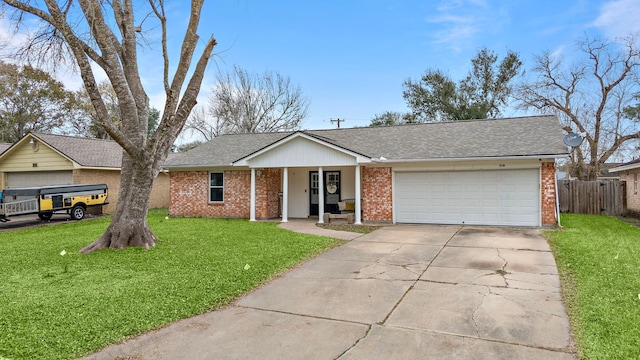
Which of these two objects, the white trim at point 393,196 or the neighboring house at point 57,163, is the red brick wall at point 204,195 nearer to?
the neighboring house at point 57,163

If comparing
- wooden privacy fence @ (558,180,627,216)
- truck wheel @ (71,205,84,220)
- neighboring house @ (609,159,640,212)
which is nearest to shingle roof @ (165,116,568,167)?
truck wheel @ (71,205,84,220)

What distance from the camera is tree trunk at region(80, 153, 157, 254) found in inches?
349

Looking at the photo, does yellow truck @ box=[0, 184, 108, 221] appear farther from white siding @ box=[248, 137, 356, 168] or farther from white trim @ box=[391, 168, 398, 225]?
white trim @ box=[391, 168, 398, 225]

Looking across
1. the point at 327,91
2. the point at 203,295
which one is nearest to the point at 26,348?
the point at 203,295

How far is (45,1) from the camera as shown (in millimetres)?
8133

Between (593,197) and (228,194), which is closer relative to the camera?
(228,194)

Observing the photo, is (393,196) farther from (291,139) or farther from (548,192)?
(548,192)

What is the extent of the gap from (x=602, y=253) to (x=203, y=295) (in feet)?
25.6

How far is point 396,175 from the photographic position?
1355 centimetres

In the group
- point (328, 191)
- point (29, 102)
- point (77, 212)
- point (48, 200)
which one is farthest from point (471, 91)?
point (29, 102)

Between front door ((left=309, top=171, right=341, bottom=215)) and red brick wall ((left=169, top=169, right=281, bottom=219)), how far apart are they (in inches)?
58.1

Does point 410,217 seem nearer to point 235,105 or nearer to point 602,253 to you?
point 602,253

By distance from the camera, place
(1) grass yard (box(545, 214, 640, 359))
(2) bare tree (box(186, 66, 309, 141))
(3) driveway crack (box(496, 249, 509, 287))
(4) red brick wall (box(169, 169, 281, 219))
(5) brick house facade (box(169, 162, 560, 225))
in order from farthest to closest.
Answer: (2) bare tree (box(186, 66, 309, 141))
(4) red brick wall (box(169, 169, 281, 219))
(5) brick house facade (box(169, 162, 560, 225))
(3) driveway crack (box(496, 249, 509, 287))
(1) grass yard (box(545, 214, 640, 359))

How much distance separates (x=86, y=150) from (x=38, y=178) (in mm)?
2694
